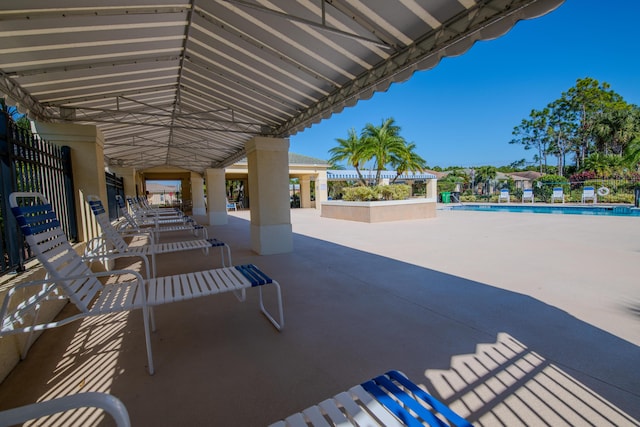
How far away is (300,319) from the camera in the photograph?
11.3 feet

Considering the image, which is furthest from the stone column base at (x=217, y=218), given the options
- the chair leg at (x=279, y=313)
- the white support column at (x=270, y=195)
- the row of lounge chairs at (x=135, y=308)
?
the chair leg at (x=279, y=313)

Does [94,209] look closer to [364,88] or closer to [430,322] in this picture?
[364,88]

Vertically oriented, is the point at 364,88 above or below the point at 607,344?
above

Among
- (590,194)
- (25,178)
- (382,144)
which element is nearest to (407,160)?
(382,144)

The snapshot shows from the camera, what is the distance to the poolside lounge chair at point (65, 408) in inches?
36.3

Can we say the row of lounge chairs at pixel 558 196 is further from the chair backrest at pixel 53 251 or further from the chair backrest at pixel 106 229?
the chair backrest at pixel 53 251

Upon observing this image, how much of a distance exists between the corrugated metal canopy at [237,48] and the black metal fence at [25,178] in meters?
1.05

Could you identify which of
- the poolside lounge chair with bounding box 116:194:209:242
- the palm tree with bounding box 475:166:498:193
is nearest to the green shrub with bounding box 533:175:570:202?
the palm tree with bounding box 475:166:498:193

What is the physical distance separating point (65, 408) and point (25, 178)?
4.19 m

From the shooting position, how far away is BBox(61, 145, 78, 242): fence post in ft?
17.1

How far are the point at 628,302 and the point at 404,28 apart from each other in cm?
439

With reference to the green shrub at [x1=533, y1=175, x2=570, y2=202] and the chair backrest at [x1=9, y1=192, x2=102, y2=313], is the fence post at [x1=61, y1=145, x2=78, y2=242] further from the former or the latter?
the green shrub at [x1=533, y1=175, x2=570, y2=202]

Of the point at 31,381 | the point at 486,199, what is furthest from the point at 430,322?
the point at 486,199

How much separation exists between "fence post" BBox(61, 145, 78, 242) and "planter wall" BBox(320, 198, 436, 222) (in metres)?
10.3
